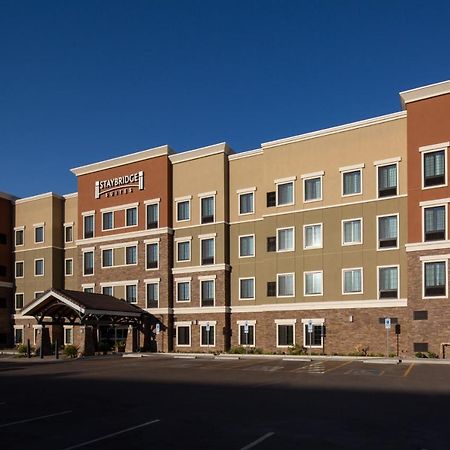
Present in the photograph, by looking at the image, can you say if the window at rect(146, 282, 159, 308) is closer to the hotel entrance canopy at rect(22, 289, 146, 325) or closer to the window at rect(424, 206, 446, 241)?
the hotel entrance canopy at rect(22, 289, 146, 325)

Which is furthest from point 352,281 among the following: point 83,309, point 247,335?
point 83,309

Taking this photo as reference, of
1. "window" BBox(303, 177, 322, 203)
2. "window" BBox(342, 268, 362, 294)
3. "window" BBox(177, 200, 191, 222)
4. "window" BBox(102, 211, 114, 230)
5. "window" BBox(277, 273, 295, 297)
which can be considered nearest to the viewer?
"window" BBox(342, 268, 362, 294)

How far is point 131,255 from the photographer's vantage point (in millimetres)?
49844

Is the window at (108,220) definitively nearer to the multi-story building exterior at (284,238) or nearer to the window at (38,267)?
the multi-story building exterior at (284,238)

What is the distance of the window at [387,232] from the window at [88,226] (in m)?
26.5

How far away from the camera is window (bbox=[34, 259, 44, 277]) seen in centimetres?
5766

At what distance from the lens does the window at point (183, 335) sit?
152ft

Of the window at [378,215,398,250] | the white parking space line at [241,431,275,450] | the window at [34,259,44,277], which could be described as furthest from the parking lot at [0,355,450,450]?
the window at [34,259,44,277]

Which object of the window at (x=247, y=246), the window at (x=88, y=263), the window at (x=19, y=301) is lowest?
the window at (x=19, y=301)

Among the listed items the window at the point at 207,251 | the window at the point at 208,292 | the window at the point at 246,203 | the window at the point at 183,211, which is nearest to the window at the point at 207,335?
the window at the point at 208,292

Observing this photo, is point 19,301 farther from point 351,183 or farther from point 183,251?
point 351,183

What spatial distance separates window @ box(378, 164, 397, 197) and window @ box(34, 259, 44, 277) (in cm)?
3487

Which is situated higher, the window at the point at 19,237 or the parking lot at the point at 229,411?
the window at the point at 19,237

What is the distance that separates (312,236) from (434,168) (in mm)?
9719
